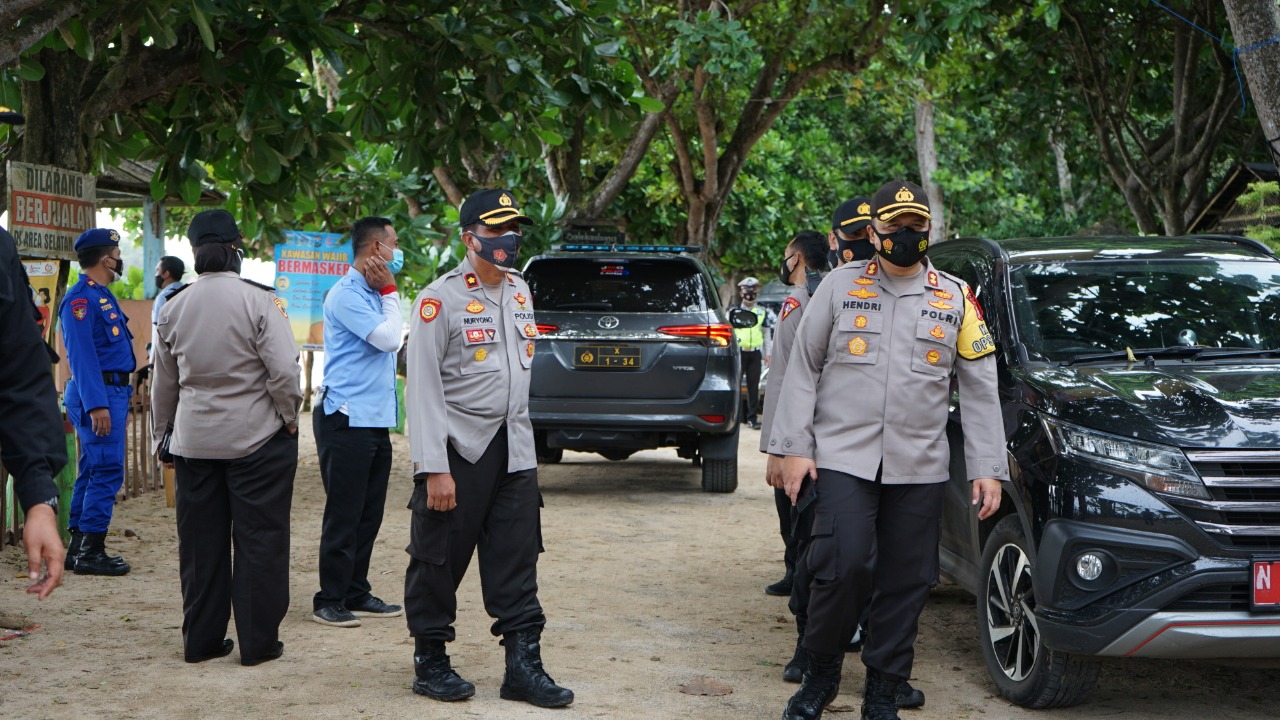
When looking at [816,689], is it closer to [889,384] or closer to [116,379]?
[889,384]

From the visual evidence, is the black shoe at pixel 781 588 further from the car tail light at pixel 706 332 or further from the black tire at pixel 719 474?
the black tire at pixel 719 474

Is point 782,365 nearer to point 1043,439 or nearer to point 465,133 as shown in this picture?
point 1043,439

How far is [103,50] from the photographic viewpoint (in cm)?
892

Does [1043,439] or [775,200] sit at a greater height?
[775,200]

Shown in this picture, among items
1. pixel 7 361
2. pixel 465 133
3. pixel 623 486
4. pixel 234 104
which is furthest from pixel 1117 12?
pixel 7 361

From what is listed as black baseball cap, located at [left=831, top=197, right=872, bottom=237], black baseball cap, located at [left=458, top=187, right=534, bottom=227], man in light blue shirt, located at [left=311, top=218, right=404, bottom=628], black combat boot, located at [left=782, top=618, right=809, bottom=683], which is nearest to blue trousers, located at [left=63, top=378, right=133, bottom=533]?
man in light blue shirt, located at [left=311, top=218, right=404, bottom=628]

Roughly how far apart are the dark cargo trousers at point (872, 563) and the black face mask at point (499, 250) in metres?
1.41

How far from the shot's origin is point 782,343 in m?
6.42

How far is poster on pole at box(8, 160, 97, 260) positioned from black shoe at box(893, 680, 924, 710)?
5.39m

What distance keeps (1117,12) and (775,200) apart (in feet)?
38.7

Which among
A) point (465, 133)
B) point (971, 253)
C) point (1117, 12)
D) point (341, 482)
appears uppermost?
point (1117, 12)

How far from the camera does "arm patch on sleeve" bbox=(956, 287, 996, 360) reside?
15.4ft

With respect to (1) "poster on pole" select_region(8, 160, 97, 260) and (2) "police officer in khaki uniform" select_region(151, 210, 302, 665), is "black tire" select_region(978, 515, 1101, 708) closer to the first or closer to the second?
(2) "police officer in khaki uniform" select_region(151, 210, 302, 665)

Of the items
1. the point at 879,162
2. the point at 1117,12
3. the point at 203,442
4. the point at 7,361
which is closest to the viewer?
the point at 7,361
